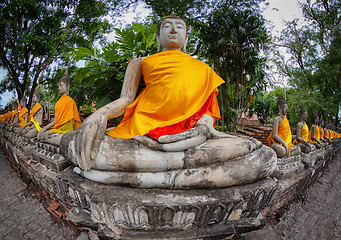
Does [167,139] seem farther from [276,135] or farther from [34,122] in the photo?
[34,122]

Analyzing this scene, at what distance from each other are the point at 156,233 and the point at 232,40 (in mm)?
6844

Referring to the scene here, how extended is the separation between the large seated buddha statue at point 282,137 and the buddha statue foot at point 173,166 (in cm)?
155

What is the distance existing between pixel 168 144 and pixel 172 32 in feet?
3.69

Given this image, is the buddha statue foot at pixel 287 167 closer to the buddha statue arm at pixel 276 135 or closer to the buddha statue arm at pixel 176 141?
the buddha statue arm at pixel 276 135

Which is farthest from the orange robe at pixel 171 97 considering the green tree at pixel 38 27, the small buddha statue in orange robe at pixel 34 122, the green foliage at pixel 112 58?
the green tree at pixel 38 27

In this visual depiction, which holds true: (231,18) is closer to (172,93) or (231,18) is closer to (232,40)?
(232,40)

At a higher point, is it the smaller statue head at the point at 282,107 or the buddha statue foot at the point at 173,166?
the smaller statue head at the point at 282,107

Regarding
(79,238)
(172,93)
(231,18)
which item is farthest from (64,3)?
(79,238)

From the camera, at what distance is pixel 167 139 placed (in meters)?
1.37

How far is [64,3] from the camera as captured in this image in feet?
22.8

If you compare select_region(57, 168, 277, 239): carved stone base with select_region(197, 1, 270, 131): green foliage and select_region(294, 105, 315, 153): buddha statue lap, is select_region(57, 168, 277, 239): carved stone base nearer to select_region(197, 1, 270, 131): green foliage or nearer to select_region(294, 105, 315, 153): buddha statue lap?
select_region(294, 105, 315, 153): buddha statue lap

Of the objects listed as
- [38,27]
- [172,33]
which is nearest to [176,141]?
[172,33]

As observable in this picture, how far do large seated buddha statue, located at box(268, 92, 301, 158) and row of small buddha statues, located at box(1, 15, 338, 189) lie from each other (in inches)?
55.4

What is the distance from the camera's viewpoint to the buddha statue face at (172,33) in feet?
6.18
